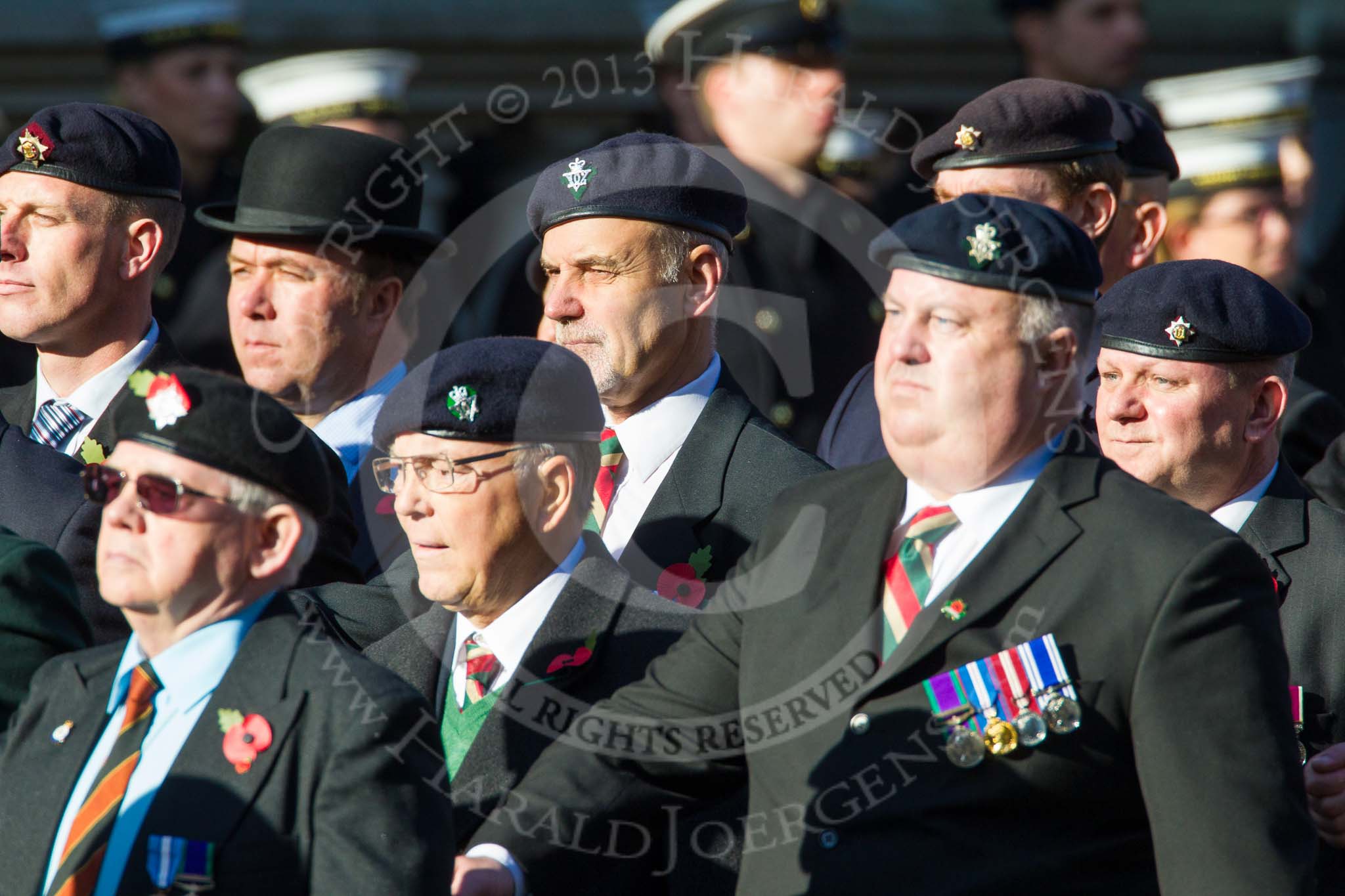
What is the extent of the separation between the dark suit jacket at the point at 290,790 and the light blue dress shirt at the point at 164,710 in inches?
0.5

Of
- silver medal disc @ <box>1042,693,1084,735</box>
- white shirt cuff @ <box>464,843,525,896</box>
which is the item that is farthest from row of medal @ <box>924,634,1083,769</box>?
white shirt cuff @ <box>464,843,525,896</box>

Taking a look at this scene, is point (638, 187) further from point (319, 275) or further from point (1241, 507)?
point (1241, 507)

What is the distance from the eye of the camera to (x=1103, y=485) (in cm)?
326

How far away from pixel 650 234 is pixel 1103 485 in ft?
5.60

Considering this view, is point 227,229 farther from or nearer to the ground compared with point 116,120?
nearer to the ground

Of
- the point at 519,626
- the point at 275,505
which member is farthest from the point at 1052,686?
the point at 275,505

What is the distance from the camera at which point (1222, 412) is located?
4.36 m

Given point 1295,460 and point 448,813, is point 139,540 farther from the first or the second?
point 1295,460

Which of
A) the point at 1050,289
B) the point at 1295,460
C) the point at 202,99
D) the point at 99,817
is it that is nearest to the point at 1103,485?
the point at 1050,289

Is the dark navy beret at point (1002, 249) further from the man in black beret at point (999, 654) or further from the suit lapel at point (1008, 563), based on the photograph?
the suit lapel at point (1008, 563)

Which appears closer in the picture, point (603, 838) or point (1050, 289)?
point (1050, 289)

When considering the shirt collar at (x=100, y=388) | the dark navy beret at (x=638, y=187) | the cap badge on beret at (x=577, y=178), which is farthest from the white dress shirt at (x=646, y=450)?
the shirt collar at (x=100, y=388)

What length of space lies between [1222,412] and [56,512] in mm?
2565

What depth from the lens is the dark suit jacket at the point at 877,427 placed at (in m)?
5.06
